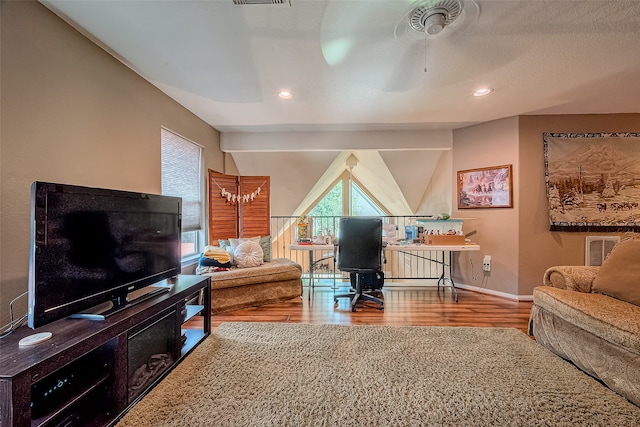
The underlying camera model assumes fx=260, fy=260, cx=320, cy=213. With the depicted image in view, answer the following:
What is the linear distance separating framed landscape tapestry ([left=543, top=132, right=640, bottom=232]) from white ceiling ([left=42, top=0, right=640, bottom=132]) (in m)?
0.42

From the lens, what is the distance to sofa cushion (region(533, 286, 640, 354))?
1.49m

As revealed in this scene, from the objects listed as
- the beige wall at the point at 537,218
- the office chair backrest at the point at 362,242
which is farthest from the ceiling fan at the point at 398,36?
the beige wall at the point at 537,218

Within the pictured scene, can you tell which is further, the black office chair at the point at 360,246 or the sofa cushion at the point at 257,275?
the black office chair at the point at 360,246

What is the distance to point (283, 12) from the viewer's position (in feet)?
5.31

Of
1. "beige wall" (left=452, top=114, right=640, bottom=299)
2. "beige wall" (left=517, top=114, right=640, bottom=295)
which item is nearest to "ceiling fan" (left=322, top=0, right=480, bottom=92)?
"beige wall" (left=452, top=114, right=640, bottom=299)

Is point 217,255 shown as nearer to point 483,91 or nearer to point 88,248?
point 88,248

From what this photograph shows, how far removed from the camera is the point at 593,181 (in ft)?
10.9

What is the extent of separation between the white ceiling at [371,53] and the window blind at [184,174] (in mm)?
509

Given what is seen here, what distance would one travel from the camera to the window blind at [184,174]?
2.98 meters

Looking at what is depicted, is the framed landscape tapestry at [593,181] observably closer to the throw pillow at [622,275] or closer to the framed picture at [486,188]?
the framed picture at [486,188]

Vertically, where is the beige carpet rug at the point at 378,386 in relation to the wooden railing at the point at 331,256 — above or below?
below

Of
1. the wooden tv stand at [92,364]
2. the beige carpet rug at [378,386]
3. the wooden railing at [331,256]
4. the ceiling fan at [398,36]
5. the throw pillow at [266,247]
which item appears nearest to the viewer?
the wooden tv stand at [92,364]

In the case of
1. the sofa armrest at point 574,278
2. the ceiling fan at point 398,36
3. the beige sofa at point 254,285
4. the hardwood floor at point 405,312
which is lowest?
the hardwood floor at point 405,312

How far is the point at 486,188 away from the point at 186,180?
4121 mm
